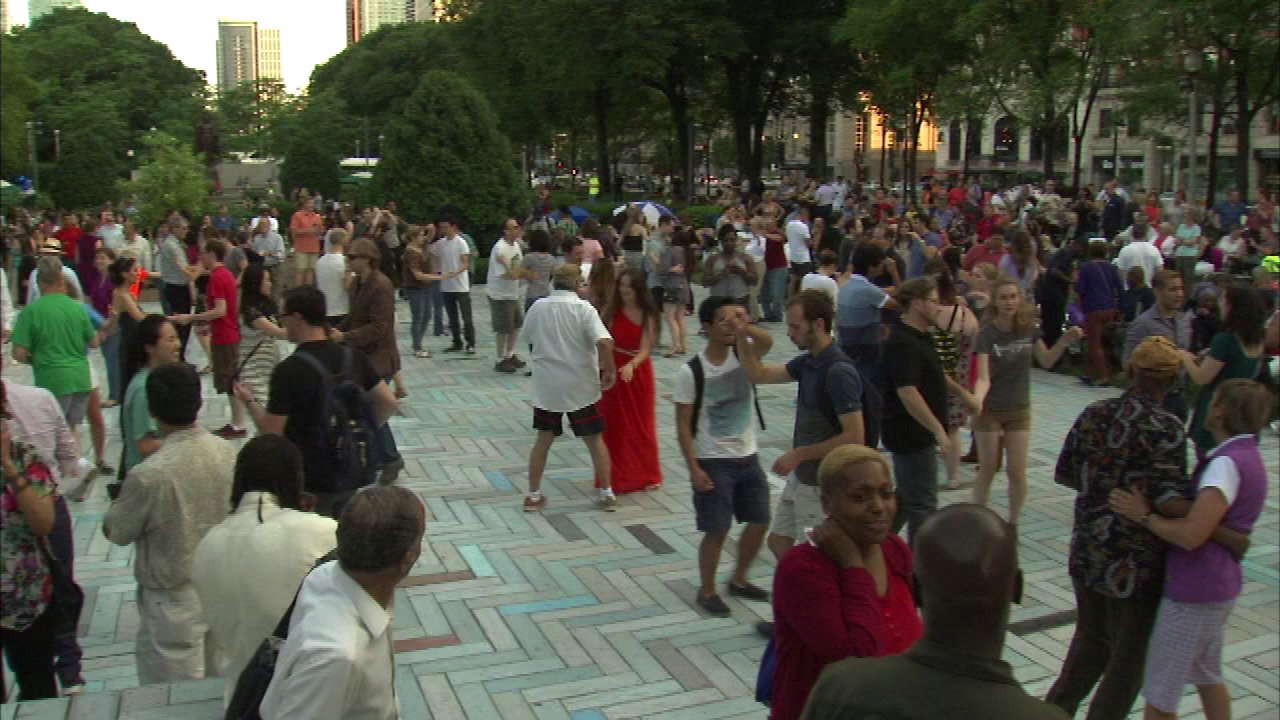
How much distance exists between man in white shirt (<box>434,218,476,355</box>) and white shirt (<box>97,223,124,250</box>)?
6527 millimetres

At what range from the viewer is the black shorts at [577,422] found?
846cm

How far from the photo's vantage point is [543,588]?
277 inches

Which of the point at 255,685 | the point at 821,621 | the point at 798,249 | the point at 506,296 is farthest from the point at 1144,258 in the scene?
the point at 255,685

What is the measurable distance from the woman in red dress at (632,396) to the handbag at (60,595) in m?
4.37

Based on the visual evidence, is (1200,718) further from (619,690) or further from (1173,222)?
(1173,222)

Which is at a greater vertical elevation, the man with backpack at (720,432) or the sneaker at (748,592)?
the man with backpack at (720,432)

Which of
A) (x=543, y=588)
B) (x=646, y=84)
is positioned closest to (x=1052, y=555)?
(x=543, y=588)

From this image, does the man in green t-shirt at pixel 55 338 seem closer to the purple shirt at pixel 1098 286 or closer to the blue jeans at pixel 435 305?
the blue jeans at pixel 435 305

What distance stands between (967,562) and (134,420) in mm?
4689

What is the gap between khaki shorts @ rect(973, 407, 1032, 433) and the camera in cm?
779

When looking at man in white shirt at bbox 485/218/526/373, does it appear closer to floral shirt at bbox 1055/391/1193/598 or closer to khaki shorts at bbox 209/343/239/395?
khaki shorts at bbox 209/343/239/395

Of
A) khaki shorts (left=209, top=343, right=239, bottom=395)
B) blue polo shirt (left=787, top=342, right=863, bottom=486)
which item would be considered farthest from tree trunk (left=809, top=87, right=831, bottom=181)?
blue polo shirt (left=787, top=342, right=863, bottom=486)

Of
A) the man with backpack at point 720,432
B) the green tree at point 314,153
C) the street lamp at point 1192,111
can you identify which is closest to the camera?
the man with backpack at point 720,432

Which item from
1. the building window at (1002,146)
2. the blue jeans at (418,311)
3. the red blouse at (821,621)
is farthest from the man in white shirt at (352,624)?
the building window at (1002,146)
